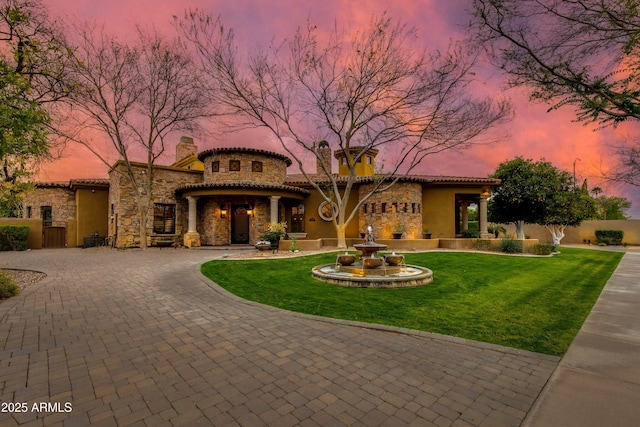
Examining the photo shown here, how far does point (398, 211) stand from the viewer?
2017cm

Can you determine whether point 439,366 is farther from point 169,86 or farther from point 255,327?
point 169,86

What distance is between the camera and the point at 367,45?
49.3 feet

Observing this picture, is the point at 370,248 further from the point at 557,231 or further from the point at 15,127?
the point at 557,231

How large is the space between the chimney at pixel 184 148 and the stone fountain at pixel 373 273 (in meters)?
22.4

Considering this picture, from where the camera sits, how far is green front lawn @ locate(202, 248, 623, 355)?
4.80m

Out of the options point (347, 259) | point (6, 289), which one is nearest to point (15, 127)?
point (6, 289)

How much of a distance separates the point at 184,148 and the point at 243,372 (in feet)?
91.1

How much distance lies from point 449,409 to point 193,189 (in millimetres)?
19456

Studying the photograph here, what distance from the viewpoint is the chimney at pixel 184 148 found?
26938 millimetres

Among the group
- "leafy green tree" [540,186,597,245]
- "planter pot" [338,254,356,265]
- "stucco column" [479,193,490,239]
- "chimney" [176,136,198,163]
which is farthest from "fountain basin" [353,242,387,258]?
"chimney" [176,136,198,163]

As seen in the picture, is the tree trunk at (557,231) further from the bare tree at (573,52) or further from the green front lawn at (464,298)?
the bare tree at (573,52)

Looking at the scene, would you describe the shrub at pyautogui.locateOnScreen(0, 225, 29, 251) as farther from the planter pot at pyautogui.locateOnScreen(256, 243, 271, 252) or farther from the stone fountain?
the stone fountain

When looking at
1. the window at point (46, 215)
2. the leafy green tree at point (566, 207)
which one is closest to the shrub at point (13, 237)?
the window at point (46, 215)

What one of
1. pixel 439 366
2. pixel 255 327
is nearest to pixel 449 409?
pixel 439 366
